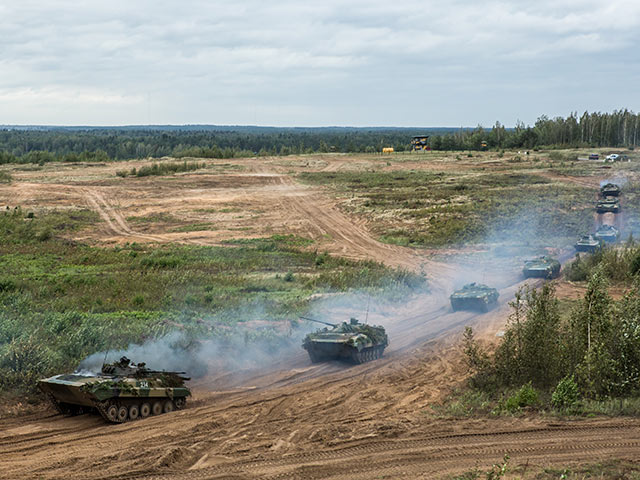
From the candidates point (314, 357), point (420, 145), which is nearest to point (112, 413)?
point (314, 357)

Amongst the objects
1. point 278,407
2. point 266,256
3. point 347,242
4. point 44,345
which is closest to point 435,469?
point 278,407

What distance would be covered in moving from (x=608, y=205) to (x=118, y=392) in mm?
49870

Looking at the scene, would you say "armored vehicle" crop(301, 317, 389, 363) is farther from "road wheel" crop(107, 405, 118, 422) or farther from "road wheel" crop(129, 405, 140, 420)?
"road wheel" crop(107, 405, 118, 422)

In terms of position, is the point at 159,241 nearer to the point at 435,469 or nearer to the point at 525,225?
the point at 525,225

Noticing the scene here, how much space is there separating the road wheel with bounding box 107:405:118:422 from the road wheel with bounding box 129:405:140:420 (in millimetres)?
414

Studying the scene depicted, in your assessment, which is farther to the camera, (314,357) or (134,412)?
(314,357)

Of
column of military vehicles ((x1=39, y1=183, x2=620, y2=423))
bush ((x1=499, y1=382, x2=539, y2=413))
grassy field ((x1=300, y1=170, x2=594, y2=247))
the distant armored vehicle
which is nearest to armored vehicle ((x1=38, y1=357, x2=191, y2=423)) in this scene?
column of military vehicles ((x1=39, y1=183, x2=620, y2=423))

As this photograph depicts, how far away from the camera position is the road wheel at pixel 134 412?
53.2 feet

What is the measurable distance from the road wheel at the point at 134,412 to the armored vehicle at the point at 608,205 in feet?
158

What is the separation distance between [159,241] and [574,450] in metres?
38.7

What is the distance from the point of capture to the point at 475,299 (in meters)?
29.0

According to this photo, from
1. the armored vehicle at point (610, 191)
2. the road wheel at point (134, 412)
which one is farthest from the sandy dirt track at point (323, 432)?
the armored vehicle at point (610, 191)

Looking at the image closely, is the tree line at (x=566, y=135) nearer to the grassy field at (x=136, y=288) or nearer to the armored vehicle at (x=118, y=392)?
the grassy field at (x=136, y=288)

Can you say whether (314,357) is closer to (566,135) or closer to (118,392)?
(118,392)
